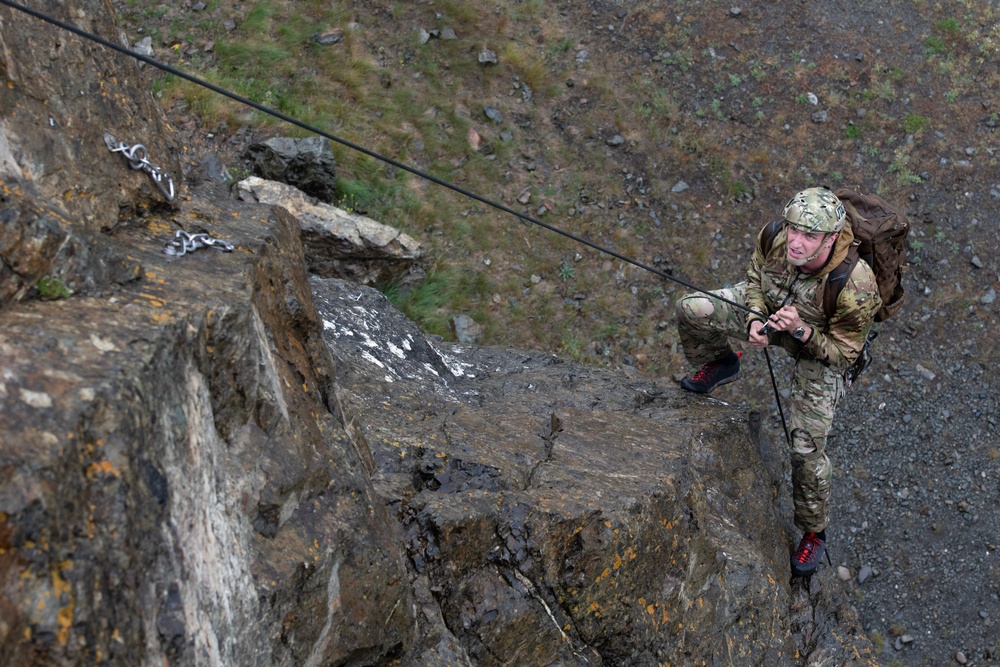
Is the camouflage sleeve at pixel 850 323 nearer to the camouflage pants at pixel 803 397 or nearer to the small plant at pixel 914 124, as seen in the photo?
the camouflage pants at pixel 803 397

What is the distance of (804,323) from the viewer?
22.0ft

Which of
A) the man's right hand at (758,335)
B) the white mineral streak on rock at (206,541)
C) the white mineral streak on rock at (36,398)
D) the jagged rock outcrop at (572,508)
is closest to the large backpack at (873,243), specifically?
the man's right hand at (758,335)

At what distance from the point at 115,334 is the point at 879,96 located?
13792mm

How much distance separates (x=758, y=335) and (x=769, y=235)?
34.9 inches

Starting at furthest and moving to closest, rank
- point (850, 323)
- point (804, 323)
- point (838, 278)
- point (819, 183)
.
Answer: point (819, 183) → point (804, 323) → point (850, 323) → point (838, 278)

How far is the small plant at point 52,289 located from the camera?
3.53 metres

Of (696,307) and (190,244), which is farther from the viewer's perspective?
(696,307)

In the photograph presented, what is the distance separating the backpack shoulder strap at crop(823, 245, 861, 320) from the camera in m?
6.43

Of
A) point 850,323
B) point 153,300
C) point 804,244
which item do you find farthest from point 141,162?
point 850,323

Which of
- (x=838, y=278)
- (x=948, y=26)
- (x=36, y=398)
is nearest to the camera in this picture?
(x=36, y=398)

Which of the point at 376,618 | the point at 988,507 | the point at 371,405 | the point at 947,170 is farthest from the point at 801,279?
the point at 947,170

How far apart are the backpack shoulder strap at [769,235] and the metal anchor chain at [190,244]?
4.43 meters

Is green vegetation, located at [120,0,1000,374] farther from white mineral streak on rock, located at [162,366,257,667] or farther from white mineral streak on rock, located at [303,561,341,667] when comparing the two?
white mineral streak on rock, located at [162,366,257,667]

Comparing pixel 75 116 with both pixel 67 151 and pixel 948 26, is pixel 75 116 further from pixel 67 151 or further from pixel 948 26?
pixel 948 26
